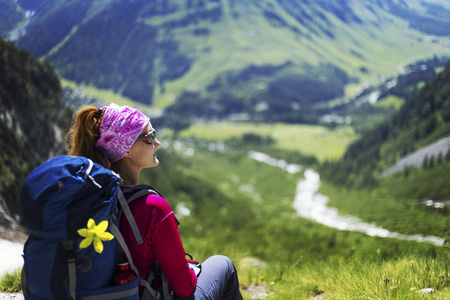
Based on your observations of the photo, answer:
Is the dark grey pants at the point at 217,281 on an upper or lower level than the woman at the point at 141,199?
lower

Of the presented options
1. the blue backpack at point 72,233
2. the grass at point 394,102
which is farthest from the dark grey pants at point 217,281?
the grass at point 394,102

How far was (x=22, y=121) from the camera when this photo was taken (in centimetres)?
1923

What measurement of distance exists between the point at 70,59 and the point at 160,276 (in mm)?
18464

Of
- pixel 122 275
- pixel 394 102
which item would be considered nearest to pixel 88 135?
pixel 122 275

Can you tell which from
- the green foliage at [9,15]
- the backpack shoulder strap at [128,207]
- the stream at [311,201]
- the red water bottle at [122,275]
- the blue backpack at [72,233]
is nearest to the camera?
the blue backpack at [72,233]

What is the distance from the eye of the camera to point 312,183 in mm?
110250

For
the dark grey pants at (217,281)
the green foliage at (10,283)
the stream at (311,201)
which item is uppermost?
the dark grey pants at (217,281)

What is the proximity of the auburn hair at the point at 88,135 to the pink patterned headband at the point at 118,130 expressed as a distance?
3.2 inches

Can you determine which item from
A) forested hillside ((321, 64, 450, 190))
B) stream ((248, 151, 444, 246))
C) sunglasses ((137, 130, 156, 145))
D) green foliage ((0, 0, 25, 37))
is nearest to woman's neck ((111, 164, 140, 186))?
sunglasses ((137, 130, 156, 145))

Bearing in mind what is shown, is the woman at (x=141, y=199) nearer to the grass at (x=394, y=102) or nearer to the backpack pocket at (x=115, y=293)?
the backpack pocket at (x=115, y=293)

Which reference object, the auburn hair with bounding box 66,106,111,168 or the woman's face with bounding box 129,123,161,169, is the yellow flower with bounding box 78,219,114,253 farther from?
the woman's face with bounding box 129,123,161,169

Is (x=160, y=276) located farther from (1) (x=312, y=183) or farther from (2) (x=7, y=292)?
(1) (x=312, y=183)

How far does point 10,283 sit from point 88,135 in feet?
13.0

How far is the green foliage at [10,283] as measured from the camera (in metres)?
6.37
